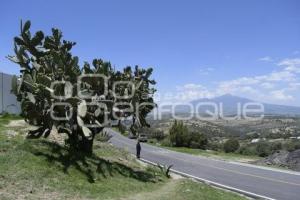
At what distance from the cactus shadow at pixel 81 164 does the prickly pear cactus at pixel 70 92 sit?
811mm

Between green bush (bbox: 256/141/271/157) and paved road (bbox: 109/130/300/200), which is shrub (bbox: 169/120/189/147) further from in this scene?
paved road (bbox: 109/130/300/200)

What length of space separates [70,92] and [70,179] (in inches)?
132

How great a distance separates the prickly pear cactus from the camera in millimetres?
14211

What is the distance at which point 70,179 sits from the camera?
37.8 ft

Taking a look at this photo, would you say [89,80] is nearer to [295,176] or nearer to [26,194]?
[26,194]

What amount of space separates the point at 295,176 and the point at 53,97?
50.5ft

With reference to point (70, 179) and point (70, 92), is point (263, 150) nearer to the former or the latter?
point (70, 92)

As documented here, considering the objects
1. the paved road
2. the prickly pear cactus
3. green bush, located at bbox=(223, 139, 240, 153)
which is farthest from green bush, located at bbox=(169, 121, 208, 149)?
the prickly pear cactus

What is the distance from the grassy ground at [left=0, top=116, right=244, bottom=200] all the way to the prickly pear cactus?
1.06m

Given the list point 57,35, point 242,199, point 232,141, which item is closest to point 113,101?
point 57,35

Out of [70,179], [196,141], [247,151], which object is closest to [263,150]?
[247,151]

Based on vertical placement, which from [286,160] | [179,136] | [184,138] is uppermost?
[179,136]

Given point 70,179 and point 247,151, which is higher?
point 70,179

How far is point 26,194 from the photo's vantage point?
31.3ft
